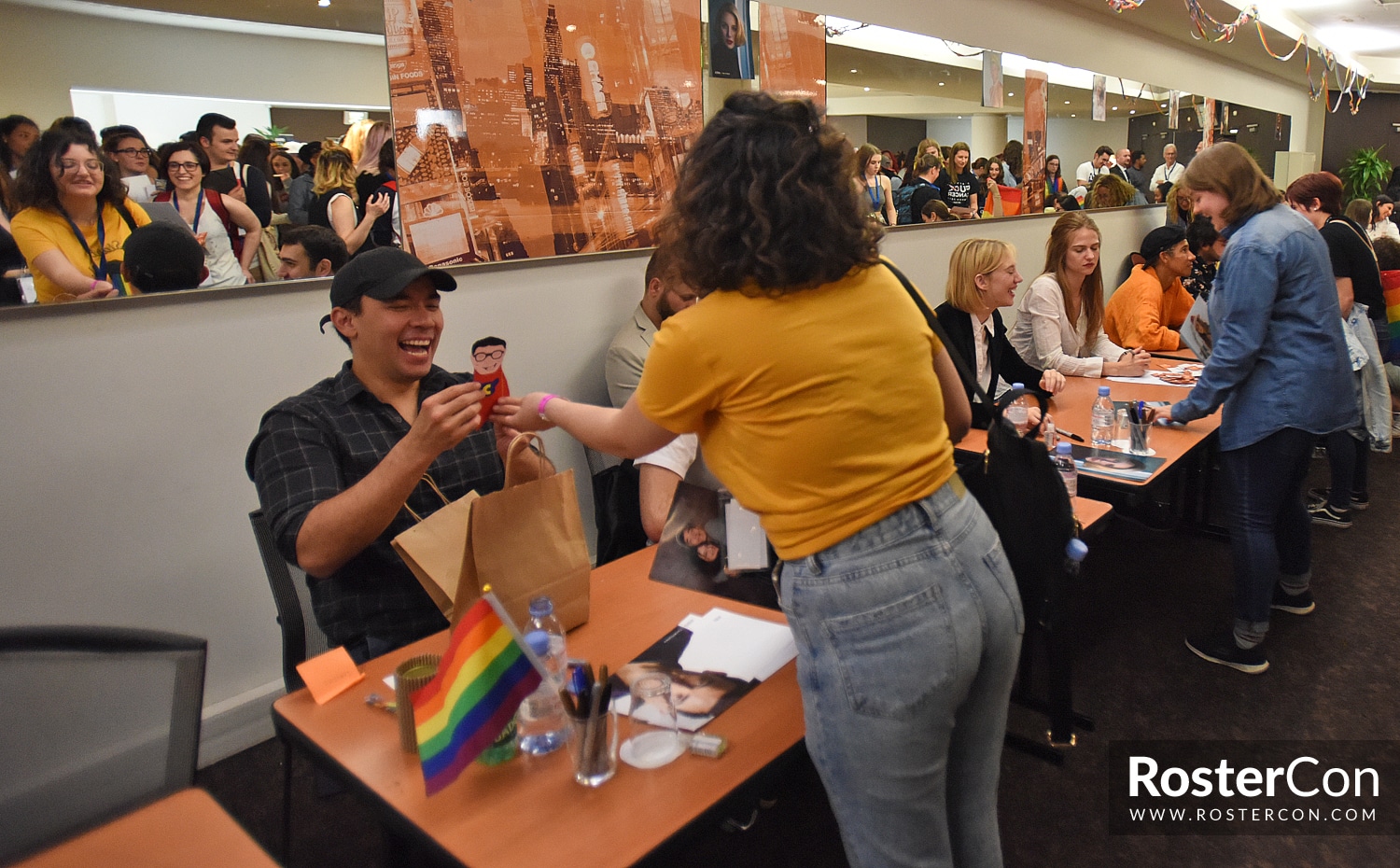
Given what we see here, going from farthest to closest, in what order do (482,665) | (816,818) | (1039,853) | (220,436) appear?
1. (220,436)
2. (816,818)
3. (1039,853)
4. (482,665)

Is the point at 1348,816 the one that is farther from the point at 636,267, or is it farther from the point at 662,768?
the point at 636,267

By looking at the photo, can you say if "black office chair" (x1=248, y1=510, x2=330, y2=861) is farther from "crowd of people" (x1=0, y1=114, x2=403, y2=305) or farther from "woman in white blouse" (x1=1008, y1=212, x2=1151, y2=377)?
"woman in white blouse" (x1=1008, y1=212, x2=1151, y2=377)

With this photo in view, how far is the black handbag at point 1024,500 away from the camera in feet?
4.42

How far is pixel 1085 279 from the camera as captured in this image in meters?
4.00

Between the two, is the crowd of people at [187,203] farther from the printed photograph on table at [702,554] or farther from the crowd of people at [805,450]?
the printed photograph on table at [702,554]

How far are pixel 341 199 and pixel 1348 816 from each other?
118 inches

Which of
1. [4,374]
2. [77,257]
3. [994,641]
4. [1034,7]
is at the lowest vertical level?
[994,641]

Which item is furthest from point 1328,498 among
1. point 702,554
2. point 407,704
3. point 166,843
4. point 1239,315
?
point 166,843

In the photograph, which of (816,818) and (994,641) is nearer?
(994,641)

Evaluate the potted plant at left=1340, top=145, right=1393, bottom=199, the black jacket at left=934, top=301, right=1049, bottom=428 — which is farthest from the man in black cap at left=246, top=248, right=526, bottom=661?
the potted plant at left=1340, top=145, right=1393, bottom=199

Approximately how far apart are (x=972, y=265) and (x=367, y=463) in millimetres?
2281

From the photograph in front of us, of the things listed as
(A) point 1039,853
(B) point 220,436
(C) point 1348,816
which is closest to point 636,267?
(B) point 220,436

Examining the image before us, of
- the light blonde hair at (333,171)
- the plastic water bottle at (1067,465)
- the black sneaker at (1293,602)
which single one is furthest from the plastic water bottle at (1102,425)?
the light blonde hair at (333,171)

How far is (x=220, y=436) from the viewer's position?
7.64 ft
